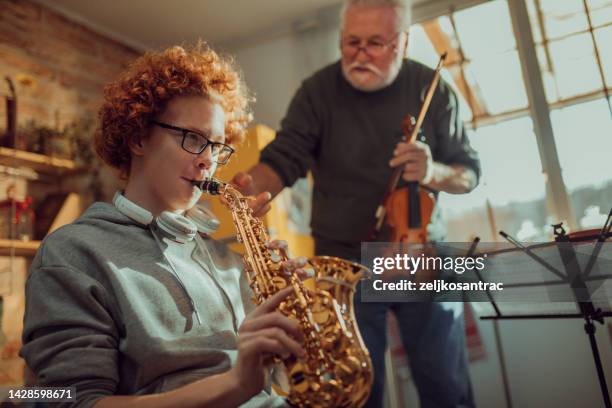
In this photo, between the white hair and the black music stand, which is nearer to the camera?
the black music stand

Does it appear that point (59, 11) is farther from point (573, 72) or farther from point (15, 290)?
point (573, 72)

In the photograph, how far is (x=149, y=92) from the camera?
4.08ft

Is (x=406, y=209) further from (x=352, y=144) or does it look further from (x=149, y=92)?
(x=149, y=92)

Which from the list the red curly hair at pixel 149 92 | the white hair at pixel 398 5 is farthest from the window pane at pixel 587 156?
the red curly hair at pixel 149 92

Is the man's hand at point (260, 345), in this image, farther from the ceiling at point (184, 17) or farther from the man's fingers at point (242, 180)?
the ceiling at point (184, 17)

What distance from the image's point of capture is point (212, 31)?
358 cm

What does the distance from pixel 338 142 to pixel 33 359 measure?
128 cm

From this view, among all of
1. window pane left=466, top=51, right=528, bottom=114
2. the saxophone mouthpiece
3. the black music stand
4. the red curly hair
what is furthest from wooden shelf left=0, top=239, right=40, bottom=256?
window pane left=466, top=51, right=528, bottom=114

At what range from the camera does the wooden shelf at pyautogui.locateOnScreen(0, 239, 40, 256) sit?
241 centimetres

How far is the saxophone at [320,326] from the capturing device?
911mm

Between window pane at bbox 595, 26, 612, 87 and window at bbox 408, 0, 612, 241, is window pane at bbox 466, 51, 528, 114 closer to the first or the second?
window at bbox 408, 0, 612, 241

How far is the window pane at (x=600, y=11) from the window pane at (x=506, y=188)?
0.55 metres

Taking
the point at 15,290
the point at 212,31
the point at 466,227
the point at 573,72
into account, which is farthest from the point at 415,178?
the point at 212,31

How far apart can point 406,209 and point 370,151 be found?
0.99ft
